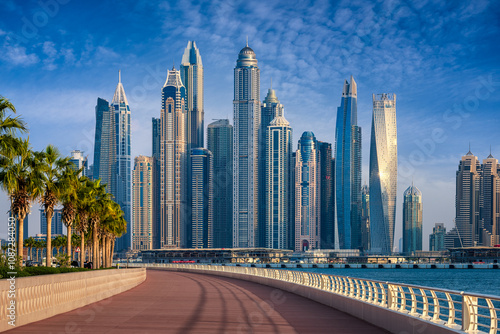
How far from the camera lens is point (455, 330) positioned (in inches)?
516

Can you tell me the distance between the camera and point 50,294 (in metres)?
20.4

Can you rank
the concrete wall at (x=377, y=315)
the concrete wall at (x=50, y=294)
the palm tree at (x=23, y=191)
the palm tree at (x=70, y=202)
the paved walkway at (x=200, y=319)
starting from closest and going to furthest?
the concrete wall at (x=377, y=315) < the concrete wall at (x=50, y=294) < the paved walkway at (x=200, y=319) < the palm tree at (x=23, y=191) < the palm tree at (x=70, y=202)

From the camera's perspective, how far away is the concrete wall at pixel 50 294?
54.5 ft

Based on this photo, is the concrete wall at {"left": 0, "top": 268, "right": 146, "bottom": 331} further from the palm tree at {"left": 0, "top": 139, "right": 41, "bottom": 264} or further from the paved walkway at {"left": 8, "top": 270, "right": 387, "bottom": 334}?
the palm tree at {"left": 0, "top": 139, "right": 41, "bottom": 264}

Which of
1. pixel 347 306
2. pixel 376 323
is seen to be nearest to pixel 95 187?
pixel 347 306

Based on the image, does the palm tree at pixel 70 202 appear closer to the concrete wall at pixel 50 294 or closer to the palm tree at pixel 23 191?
the palm tree at pixel 23 191

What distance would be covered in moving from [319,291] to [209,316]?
32.1ft

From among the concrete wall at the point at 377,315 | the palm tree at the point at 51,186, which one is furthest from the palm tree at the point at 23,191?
the concrete wall at the point at 377,315

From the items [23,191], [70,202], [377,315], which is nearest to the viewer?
[377,315]

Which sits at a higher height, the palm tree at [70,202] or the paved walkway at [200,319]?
the palm tree at [70,202]

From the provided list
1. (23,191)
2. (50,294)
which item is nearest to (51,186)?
(23,191)

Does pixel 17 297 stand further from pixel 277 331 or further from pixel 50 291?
pixel 277 331

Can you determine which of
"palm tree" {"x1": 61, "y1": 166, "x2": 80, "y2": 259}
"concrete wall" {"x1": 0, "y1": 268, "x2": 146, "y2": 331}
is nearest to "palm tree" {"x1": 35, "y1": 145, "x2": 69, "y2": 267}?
"palm tree" {"x1": 61, "y1": 166, "x2": 80, "y2": 259}

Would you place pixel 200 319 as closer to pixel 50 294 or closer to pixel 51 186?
pixel 50 294
